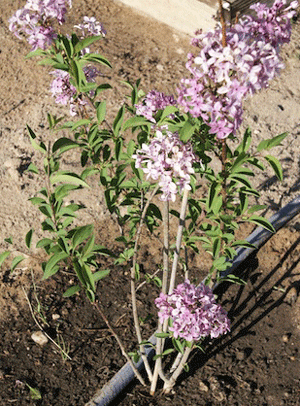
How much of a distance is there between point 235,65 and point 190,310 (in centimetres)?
89

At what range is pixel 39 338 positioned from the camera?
118 inches

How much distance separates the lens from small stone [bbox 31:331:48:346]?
2.98m

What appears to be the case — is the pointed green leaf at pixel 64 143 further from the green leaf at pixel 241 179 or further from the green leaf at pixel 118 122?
the green leaf at pixel 241 179

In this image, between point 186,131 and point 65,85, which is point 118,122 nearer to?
point 65,85

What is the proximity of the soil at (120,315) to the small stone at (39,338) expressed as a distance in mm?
20

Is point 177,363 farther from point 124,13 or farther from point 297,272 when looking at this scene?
point 124,13

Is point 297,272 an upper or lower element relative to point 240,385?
upper

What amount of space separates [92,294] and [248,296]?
1339 mm

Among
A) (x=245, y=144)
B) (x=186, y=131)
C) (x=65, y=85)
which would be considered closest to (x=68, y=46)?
(x=65, y=85)

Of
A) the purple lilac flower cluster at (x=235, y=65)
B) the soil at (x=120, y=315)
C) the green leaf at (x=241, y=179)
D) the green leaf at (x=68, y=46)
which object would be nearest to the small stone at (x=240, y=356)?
the soil at (x=120, y=315)

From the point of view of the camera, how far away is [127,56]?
477 centimetres

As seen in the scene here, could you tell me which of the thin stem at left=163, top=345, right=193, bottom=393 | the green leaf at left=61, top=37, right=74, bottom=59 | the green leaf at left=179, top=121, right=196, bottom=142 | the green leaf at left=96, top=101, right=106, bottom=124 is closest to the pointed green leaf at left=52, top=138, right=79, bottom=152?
the green leaf at left=96, top=101, right=106, bottom=124

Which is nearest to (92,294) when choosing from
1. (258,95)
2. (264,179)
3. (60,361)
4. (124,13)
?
(60,361)

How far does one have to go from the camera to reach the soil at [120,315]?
2.80 metres
